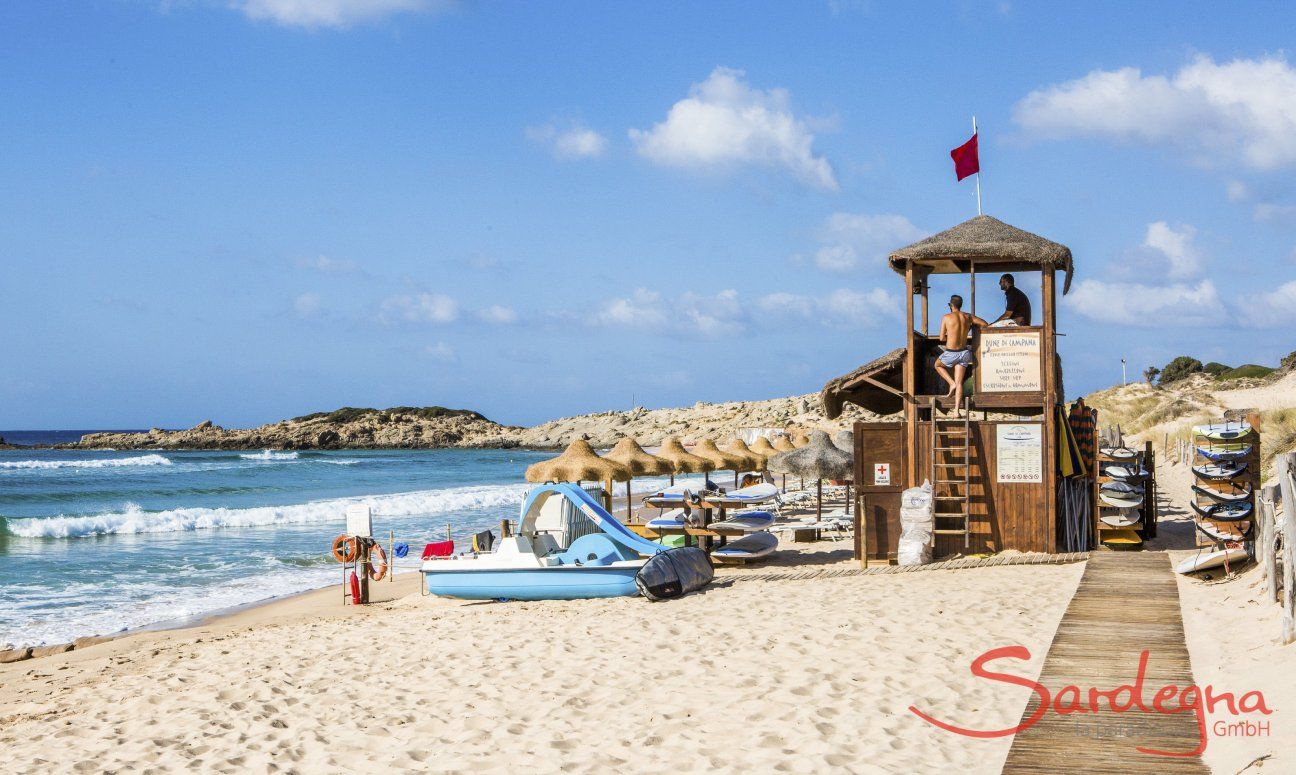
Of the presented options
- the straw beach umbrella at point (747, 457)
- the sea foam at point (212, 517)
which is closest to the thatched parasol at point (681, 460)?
the straw beach umbrella at point (747, 457)

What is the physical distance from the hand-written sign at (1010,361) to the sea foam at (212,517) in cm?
1797

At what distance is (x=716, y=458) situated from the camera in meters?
23.0

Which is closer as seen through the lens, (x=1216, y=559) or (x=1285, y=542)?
(x=1285, y=542)

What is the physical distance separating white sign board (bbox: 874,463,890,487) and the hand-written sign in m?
1.63

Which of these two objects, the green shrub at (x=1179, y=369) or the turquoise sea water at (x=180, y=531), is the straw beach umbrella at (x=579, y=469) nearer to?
the turquoise sea water at (x=180, y=531)

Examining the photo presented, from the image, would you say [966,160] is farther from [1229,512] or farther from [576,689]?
[576,689]

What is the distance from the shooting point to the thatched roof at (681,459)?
21.9 meters

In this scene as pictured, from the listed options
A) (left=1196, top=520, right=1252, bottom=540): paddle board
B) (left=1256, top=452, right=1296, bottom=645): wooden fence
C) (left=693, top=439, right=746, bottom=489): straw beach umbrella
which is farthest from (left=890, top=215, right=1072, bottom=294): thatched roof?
(left=693, top=439, right=746, bottom=489): straw beach umbrella

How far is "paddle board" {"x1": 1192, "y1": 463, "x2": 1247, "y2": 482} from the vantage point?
12.1 m

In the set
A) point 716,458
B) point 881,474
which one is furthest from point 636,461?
point 881,474

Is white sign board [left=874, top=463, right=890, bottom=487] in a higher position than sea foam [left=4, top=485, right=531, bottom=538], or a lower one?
higher

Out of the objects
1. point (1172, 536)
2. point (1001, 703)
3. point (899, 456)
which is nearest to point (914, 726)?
point (1001, 703)

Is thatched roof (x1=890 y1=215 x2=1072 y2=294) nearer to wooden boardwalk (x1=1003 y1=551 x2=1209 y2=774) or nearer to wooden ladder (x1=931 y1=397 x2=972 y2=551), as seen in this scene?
wooden ladder (x1=931 y1=397 x2=972 y2=551)

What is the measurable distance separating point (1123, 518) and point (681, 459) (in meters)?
9.88
